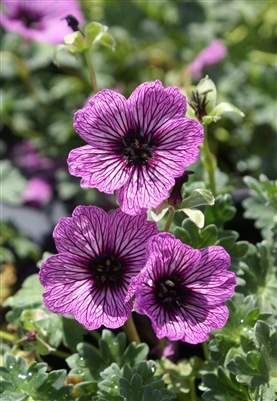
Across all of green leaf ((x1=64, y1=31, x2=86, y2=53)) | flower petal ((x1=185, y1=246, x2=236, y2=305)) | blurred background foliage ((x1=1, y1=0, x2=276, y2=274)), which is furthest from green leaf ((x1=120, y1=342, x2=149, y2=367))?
blurred background foliage ((x1=1, y1=0, x2=276, y2=274))

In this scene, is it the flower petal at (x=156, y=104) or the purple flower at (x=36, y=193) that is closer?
the flower petal at (x=156, y=104)

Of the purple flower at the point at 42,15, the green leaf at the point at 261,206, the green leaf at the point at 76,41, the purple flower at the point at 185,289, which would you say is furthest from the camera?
the purple flower at the point at 42,15

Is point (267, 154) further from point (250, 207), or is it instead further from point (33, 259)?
point (33, 259)

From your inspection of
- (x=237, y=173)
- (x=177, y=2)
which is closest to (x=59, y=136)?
(x=237, y=173)

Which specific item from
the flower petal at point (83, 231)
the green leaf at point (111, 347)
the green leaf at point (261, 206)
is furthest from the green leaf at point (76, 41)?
the green leaf at point (111, 347)

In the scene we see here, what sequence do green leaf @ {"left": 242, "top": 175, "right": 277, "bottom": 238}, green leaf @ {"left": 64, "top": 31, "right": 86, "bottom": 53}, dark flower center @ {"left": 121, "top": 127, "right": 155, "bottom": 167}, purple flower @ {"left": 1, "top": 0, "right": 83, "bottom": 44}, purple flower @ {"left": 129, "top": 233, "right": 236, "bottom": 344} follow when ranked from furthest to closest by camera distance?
purple flower @ {"left": 1, "top": 0, "right": 83, "bottom": 44} → green leaf @ {"left": 242, "top": 175, "right": 277, "bottom": 238} → green leaf @ {"left": 64, "top": 31, "right": 86, "bottom": 53} → dark flower center @ {"left": 121, "top": 127, "right": 155, "bottom": 167} → purple flower @ {"left": 129, "top": 233, "right": 236, "bottom": 344}

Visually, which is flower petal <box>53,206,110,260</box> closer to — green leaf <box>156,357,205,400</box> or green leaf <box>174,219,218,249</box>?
green leaf <box>174,219,218,249</box>

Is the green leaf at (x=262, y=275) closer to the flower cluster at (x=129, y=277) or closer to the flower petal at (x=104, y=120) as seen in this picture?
Result: the flower cluster at (x=129, y=277)
